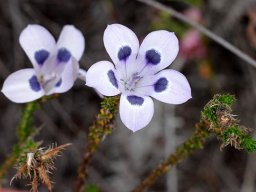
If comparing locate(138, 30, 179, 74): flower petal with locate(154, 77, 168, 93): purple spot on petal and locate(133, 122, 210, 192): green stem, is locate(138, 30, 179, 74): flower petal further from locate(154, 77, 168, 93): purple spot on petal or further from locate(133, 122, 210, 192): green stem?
locate(133, 122, 210, 192): green stem

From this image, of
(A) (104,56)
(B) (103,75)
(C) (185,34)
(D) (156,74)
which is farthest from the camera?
(A) (104,56)

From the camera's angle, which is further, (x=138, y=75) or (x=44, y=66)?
(x=44, y=66)

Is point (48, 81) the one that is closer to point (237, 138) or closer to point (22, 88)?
point (22, 88)

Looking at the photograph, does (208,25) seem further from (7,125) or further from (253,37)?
(7,125)

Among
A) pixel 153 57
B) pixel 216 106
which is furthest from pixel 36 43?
pixel 216 106

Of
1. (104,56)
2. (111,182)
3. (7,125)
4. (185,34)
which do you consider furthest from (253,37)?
(7,125)

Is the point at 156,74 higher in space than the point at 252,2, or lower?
lower

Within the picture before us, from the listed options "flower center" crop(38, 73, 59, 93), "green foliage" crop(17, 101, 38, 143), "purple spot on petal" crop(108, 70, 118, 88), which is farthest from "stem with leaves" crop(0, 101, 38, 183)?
"purple spot on petal" crop(108, 70, 118, 88)
